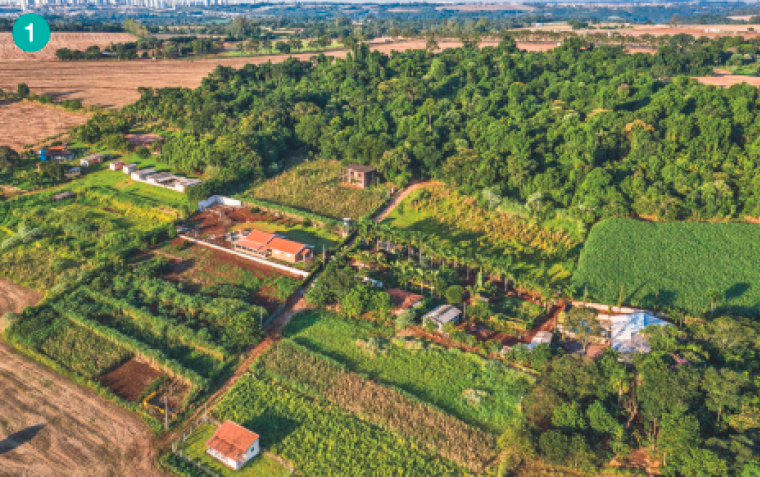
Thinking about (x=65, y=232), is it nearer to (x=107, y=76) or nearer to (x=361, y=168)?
(x=361, y=168)

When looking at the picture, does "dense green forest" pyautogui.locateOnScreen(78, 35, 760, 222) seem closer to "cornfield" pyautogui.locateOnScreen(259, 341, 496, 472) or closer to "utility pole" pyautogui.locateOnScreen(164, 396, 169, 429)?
"cornfield" pyautogui.locateOnScreen(259, 341, 496, 472)

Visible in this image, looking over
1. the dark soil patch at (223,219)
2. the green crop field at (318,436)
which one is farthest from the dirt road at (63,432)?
the dark soil patch at (223,219)

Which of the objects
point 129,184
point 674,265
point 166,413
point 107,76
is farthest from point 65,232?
point 107,76

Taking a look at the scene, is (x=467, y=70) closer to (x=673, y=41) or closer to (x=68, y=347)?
(x=673, y=41)

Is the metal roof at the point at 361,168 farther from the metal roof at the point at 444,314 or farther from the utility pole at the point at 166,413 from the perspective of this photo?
the utility pole at the point at 166,413

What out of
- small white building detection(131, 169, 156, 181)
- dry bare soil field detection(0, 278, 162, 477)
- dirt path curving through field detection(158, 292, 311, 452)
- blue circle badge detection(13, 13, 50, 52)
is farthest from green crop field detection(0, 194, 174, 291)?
blue circle badge detection(13, 13, 50, 52)
